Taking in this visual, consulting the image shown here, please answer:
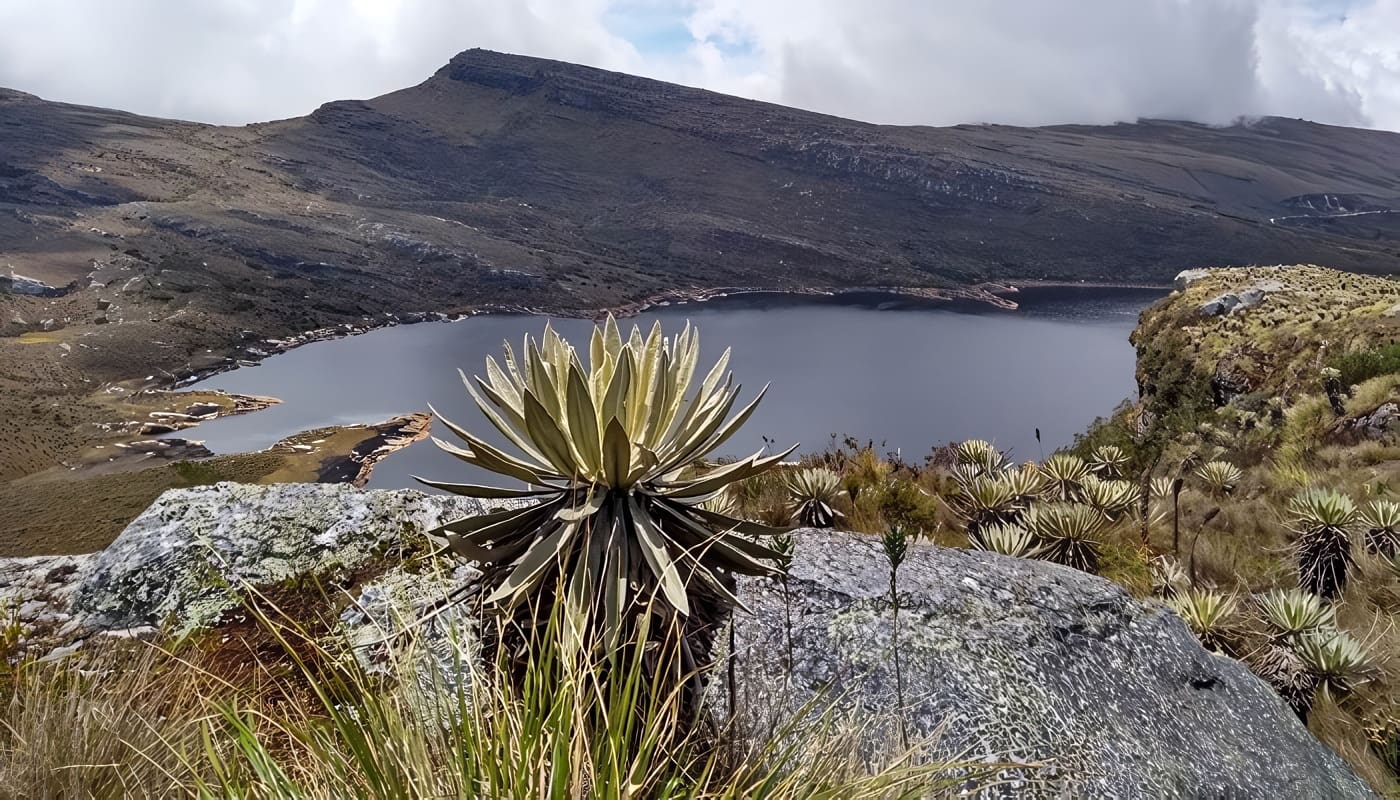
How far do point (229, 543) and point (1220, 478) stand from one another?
8824 mm

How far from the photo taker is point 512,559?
6.15ft

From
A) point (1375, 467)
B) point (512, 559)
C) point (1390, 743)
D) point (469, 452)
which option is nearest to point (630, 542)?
point (512, 559)

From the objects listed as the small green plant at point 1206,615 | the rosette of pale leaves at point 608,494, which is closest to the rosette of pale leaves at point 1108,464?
the small green plant at point 1206,615

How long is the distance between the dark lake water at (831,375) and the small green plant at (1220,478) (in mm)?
20600

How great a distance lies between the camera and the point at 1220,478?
7484 mm

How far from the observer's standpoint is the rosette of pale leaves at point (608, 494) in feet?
5.50

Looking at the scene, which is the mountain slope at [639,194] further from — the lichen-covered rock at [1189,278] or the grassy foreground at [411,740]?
the grassy foreground at [411,740]

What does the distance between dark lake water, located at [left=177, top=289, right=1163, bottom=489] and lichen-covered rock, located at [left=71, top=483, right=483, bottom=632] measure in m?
21.0

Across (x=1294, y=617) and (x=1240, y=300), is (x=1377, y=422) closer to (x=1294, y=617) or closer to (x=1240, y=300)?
(x=1294, y=617)

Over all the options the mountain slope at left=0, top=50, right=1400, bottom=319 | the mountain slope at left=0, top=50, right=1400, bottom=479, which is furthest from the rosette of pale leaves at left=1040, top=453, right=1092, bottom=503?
the mountain slope at left=0, top=50, right=1400, bottom=319

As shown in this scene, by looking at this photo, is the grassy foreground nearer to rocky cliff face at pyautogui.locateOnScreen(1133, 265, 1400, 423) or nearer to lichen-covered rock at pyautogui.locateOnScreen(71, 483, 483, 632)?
lichen-covered rock at pyautogui.locateOnScreen(71, 483, 483, 632)

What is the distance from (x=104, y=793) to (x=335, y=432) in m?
48.4

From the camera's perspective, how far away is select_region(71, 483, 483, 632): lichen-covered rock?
9.94 feet

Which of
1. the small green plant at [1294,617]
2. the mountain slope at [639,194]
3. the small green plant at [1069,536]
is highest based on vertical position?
the mountain slope at [639,194]
